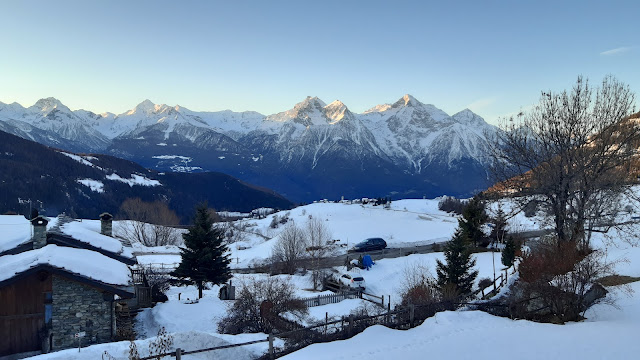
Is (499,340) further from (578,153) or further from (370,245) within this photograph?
(370,245)

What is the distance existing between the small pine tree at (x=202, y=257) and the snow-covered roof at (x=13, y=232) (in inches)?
401

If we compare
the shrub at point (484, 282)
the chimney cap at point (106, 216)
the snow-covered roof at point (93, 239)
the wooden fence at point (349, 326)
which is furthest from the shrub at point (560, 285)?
the chimney cap at point (106, 216)

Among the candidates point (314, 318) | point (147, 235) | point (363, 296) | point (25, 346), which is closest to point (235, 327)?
point (314, 318)

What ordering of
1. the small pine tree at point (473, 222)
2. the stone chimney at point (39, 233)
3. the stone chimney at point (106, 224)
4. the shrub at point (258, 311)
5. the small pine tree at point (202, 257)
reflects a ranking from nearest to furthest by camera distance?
the shrub at point (258, 311) → the stone chimney at point (39, 233) → the stone chimney at point (106, 224) → the small pine tree at point (202, 257) → the small pine tree at point (473, 222)

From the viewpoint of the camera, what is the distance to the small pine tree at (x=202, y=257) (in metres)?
29.5

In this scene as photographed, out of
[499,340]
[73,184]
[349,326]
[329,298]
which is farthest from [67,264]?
[73,184]

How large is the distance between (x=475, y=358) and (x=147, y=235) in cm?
6704

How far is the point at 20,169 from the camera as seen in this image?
14100cm

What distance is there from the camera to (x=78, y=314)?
1756 cm

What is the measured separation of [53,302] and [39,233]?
461cm

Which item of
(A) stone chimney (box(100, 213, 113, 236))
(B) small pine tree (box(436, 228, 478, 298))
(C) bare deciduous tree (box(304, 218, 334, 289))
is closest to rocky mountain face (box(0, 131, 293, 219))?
(C) bare deciduous tree (box(304, 218, 334, 289))

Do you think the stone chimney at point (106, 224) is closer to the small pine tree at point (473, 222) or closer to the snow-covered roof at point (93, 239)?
the snow-covered roof at point (93, 239)

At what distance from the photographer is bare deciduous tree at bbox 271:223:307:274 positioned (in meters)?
40.7

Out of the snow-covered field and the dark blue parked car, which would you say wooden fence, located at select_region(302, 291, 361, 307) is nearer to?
the snow-covered field
